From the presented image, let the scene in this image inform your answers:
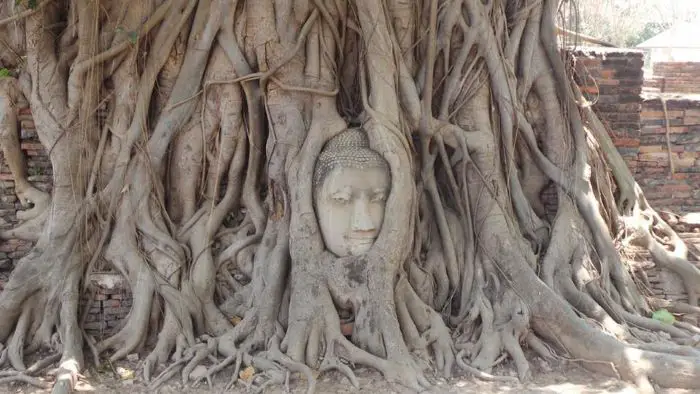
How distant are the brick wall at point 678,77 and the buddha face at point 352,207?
6.09 metres

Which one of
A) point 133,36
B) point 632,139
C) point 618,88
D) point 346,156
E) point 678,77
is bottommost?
point 346,156

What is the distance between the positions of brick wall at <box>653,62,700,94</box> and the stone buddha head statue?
6.07 meters

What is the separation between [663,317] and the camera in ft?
14.7

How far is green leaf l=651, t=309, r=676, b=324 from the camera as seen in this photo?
14.6 feet

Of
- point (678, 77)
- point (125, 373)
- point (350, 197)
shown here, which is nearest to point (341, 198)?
point (350, 197)

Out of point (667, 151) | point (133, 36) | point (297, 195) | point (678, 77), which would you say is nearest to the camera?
point (297, 195)

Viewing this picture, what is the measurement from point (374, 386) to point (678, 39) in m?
18.3

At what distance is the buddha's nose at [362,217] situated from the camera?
3969mm

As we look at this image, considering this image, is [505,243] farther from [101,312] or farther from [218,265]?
[101,312]

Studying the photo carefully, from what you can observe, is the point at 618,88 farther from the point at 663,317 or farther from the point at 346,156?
the point at 346,156

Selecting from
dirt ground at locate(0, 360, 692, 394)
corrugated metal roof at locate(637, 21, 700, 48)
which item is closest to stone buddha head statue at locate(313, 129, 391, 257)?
dirt ground at locate(0, 360, 692, 394)

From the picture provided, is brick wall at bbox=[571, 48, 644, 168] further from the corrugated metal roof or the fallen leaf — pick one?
the corrugated metal roof

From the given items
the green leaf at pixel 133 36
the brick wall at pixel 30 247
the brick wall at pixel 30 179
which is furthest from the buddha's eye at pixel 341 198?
the brick wall at pixel 30 179

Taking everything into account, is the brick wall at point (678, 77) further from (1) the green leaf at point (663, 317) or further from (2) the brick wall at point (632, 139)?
(1) the green leaf at point (663, 317)
